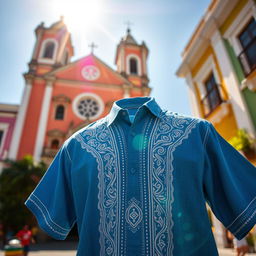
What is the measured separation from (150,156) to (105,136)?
A: 1.13ft

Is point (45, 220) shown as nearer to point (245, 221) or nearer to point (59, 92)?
point (245, 221)

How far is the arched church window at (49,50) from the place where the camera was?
19163mm

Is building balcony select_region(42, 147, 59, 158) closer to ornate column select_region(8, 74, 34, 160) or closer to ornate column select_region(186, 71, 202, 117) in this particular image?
ornate column select_region(8, 74, 34, 160)

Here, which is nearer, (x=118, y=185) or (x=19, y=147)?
(x=118, y=185)

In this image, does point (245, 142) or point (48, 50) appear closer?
point (245, 142)

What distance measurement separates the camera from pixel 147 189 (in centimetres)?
110

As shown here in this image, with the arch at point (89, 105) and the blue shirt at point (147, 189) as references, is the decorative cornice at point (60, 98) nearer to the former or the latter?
the arch at point (89, 105)

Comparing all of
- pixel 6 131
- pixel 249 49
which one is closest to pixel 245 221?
pixel 249 49

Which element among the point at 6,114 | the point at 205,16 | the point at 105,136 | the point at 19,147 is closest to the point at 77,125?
the point at 19,147

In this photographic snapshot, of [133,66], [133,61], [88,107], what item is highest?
[133,61]

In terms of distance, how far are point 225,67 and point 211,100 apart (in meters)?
1.37

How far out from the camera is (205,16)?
7.88 metres

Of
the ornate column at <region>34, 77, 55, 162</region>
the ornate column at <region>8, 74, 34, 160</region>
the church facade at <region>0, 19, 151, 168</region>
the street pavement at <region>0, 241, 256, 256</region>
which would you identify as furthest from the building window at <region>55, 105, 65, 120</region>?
the street pavement at <region>0, 241, 256, 256</region>

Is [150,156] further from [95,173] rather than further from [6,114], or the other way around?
[6,114]
